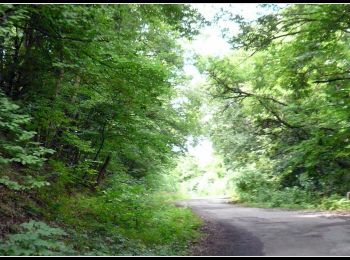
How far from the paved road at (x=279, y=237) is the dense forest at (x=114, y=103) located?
0.90m

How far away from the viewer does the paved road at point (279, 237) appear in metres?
8.41

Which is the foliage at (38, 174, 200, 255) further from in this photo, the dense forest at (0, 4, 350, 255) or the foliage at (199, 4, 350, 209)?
the foliage at (199, 4, 350, 209)

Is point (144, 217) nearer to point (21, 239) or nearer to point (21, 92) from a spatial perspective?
point (21, 92)

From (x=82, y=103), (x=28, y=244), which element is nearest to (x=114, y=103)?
(x=82, y=103)

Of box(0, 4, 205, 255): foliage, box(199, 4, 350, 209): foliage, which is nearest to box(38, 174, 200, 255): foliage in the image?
box(0, 4, 205, 255): foliage

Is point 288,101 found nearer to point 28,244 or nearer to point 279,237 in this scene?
point 279,237

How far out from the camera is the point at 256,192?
23.5m

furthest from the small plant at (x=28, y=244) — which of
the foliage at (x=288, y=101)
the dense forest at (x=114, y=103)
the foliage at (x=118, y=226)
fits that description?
the foliage at (x=288, y=101)

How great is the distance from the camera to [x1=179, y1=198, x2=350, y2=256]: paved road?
841 centimetres

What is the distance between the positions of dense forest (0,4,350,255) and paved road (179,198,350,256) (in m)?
0.90

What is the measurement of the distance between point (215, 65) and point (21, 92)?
9088 mm

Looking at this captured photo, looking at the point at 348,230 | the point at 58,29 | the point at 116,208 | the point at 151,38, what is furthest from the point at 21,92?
the point at 348,230

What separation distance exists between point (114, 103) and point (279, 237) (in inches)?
236

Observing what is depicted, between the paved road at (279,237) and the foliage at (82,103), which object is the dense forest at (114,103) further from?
the paved road at (279,237)
